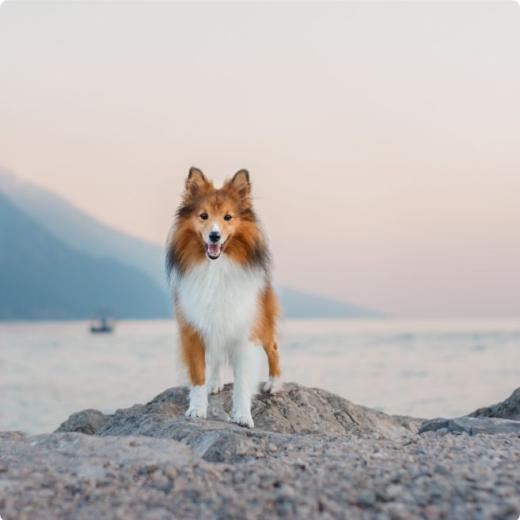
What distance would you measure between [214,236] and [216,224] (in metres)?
0.12

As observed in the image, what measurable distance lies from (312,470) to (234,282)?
2991 millimetres

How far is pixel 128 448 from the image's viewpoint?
614 centimetres

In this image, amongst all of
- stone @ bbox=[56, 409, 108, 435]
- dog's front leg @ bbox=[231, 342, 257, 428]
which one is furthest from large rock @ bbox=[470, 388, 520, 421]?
stone @ bbox=[56, 409, 108, 435]

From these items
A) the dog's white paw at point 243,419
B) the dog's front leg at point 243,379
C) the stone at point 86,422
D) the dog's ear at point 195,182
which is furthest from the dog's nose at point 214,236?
the stone at point 86,422

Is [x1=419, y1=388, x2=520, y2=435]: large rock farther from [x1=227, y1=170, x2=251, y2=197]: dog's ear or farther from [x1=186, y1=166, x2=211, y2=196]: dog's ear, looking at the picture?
[x1=186, y1=166, x2=211, y2=196]: dog's ear

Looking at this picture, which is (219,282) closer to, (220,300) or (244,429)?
(220,300)

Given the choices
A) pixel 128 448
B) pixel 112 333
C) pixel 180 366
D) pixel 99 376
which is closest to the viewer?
pixel 128 448

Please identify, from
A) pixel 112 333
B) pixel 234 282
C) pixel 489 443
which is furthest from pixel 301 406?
pixel 112 333

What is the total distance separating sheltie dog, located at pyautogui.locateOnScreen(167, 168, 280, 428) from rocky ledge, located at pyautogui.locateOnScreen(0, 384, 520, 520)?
0.89 m

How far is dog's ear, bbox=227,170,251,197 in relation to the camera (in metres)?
8.23

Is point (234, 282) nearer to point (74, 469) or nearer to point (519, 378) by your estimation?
point (74, 469)

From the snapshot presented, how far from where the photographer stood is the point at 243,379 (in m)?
8.36

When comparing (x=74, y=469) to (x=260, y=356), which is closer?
(x=74, y=469)

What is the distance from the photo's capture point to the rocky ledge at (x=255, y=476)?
4.88 metres
